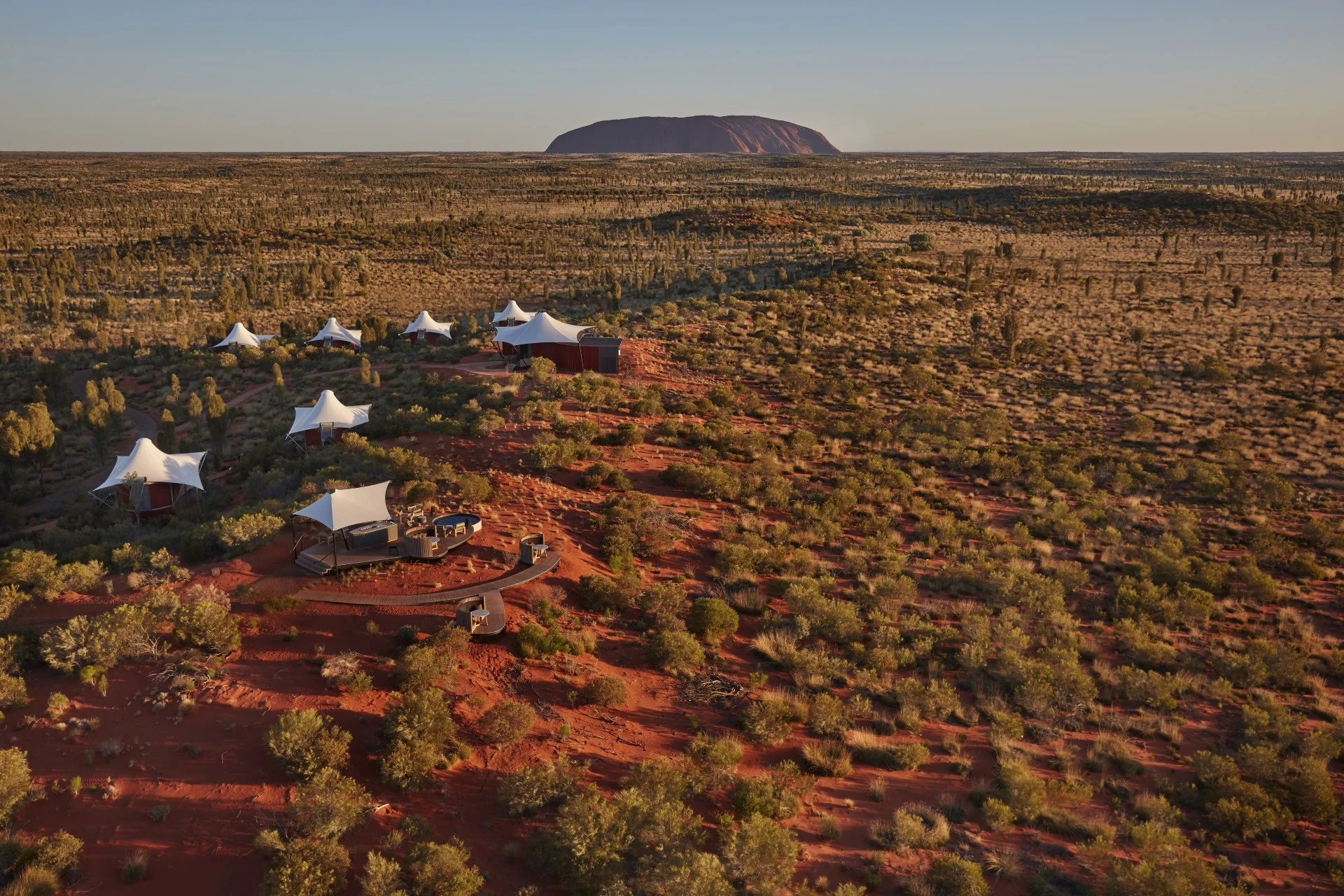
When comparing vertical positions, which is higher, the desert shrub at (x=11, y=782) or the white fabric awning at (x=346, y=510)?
the white fabric awning at (x=346, y=510)

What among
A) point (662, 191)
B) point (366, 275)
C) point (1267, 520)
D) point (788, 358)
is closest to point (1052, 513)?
point (1267, 520)

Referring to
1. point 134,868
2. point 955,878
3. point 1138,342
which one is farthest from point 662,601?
point 1138,342

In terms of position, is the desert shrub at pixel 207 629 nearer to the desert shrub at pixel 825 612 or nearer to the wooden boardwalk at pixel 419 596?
the wooden boardwalk at pixel 419 596

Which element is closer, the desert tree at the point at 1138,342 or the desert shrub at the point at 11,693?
the desert shrub at the point at 11,693

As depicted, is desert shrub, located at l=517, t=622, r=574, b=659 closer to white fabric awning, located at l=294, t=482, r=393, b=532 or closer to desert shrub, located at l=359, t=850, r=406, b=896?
white fabric awning, located at l=294, t=482, r=393, b=532

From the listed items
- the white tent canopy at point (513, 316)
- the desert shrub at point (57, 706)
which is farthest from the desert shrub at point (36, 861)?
the white tent canopy at point (513, 316)

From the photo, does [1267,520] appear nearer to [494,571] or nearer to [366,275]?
[494,571]
